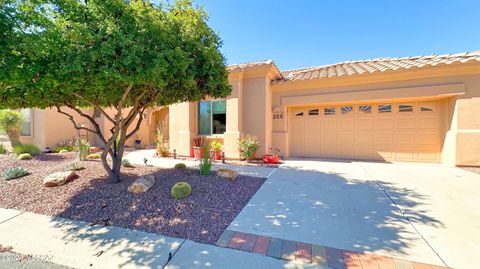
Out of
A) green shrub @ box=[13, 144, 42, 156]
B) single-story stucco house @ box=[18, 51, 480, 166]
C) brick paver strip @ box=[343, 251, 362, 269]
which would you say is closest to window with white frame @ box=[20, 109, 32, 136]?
Answer: green shrub @ box=[13, 144, 42, 156]

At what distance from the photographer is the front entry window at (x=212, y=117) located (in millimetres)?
9858

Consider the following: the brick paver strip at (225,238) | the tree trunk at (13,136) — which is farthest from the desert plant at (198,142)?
the tree trunk at (13,136)

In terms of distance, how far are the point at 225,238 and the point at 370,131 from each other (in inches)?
338

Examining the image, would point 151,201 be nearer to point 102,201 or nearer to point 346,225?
point 102,201

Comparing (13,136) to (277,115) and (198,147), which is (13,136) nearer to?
(198,147)

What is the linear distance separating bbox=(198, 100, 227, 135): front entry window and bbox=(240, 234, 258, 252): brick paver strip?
698 cm

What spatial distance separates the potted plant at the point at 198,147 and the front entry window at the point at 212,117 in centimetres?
49

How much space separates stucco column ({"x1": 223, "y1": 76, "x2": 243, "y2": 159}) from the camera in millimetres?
9172

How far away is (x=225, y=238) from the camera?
3.07 meters

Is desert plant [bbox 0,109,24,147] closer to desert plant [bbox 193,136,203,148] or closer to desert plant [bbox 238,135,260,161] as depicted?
desert plant [bbox 193,136,203,148]

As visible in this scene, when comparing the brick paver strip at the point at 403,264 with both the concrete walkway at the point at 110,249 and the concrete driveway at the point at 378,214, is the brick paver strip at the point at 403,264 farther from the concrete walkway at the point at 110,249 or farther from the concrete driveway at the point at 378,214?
the concrete walkway at the point at 110,249

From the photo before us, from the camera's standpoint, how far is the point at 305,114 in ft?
32.7

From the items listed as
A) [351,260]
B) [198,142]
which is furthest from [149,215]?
[198,142]

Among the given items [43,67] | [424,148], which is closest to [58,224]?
[43,67]
